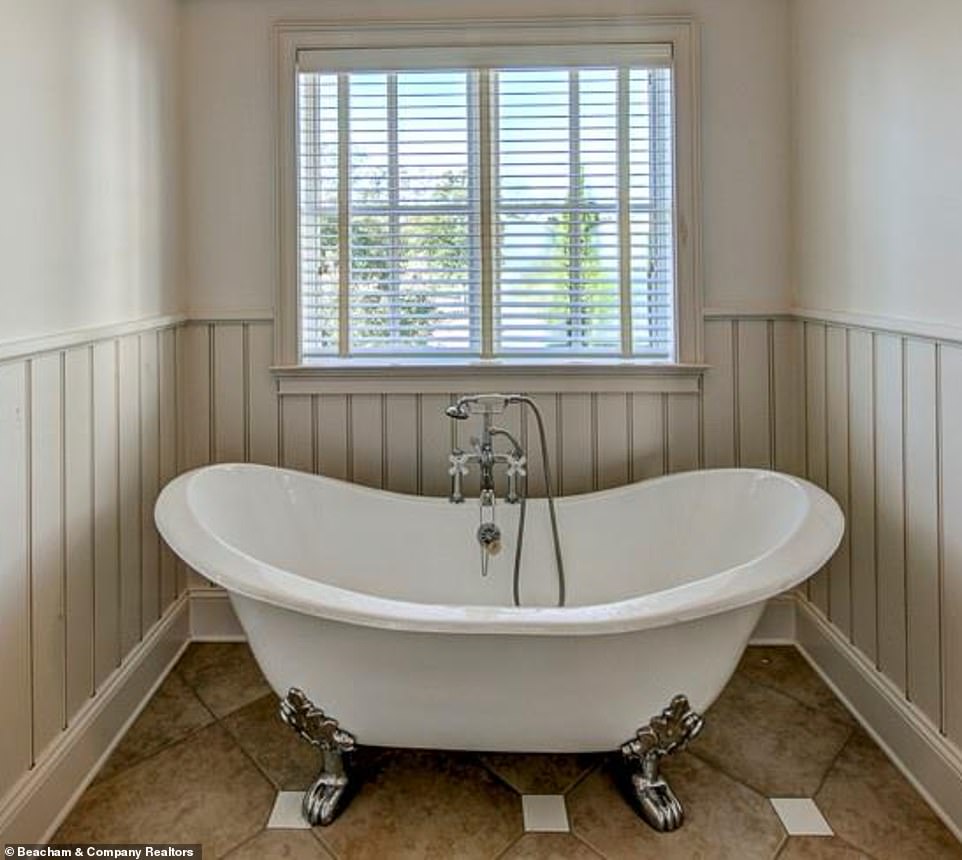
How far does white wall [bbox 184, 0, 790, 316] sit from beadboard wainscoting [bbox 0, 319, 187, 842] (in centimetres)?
35

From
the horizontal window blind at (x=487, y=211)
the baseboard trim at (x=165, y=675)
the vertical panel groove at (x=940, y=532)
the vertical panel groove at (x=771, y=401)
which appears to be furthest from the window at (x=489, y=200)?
the baseboard trim at (x=165, y=675)

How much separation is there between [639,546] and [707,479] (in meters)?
0.30

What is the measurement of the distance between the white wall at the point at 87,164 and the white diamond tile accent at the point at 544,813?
157 centimetres

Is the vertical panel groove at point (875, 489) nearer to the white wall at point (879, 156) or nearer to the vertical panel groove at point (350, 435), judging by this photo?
the white wall at point (879, 156)

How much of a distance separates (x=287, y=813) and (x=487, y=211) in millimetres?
1930

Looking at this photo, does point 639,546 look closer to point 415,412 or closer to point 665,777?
point 665,777

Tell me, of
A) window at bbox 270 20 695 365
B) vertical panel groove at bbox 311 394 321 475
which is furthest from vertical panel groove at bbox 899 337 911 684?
vertical panel groove at bbox 311 394 321 475

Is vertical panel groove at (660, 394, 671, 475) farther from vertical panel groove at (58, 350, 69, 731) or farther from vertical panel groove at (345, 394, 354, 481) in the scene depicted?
vertical panel groove at (58, 350, 69, 731)

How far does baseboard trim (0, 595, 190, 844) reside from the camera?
1.56 m

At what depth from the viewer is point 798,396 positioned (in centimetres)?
252

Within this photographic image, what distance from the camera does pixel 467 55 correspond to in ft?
8.13

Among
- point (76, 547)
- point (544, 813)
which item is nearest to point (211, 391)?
point (76, 547)

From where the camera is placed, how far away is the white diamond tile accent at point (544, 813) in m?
1.66

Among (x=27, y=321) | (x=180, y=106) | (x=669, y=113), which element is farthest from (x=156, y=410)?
(x=669, y=113)
